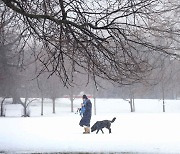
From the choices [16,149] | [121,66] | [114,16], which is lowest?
[16,149]

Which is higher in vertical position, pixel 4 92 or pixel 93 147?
pixel 4 92

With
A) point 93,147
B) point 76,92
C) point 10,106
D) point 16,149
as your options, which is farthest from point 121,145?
point 10,106

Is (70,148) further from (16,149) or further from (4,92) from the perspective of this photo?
(4,92)

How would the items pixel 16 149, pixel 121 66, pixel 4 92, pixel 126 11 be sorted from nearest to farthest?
pixel 126 11 → pixel 121 66 → pixel 16 149 → pixel 4 92

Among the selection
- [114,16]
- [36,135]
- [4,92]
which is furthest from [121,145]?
[4,92]

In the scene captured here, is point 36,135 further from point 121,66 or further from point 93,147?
point 121,66

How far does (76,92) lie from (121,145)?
102 feet

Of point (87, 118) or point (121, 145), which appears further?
point (87, 118)

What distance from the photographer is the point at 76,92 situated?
43.5 metres

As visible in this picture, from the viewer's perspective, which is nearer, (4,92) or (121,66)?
(121,66)

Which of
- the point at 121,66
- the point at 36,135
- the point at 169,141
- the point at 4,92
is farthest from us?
the point at 4,92

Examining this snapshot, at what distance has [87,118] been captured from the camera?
16.2m

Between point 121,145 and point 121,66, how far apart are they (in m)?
5.25

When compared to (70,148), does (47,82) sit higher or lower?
higher
